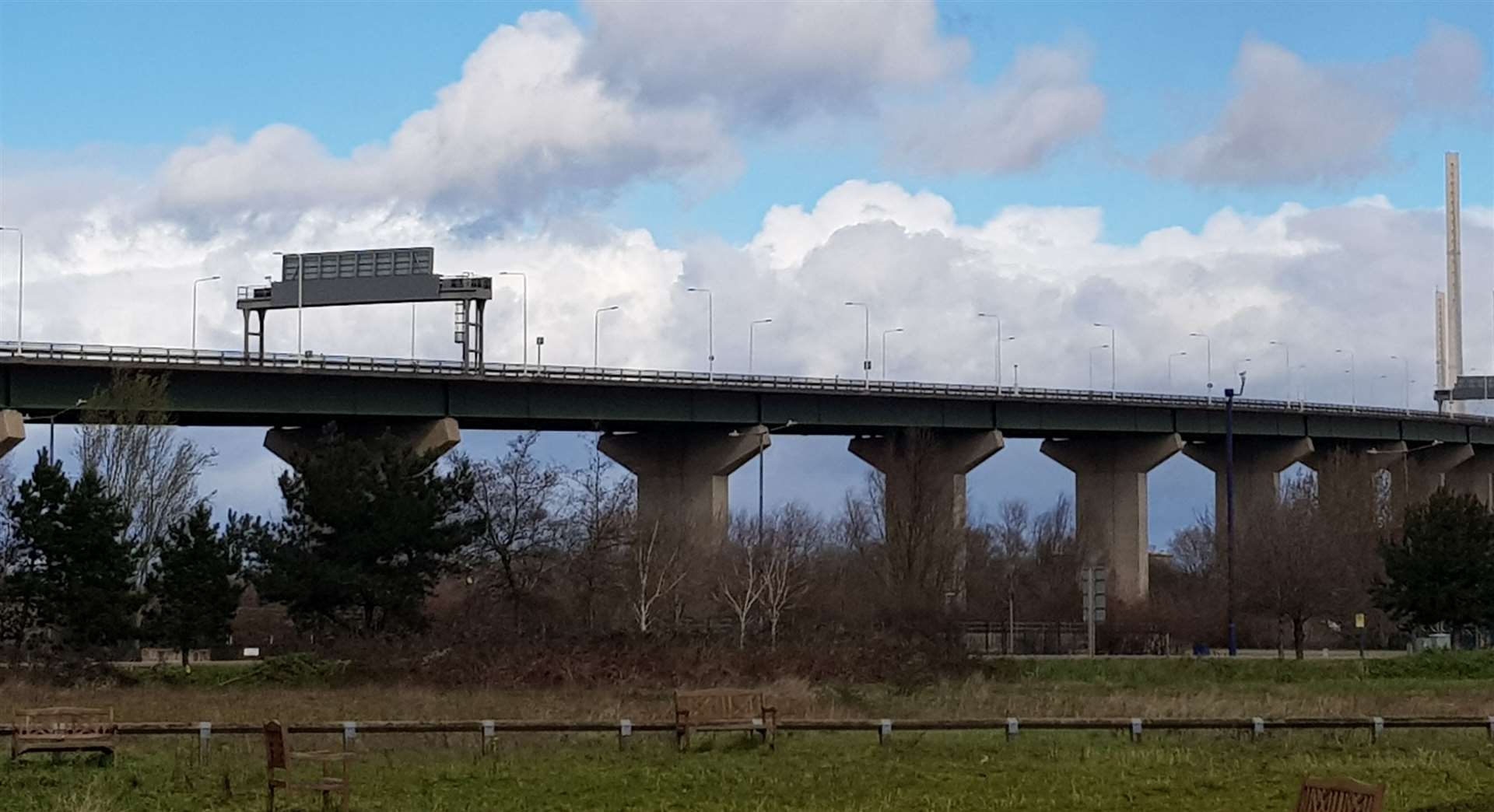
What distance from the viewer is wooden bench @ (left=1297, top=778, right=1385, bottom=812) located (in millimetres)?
16344

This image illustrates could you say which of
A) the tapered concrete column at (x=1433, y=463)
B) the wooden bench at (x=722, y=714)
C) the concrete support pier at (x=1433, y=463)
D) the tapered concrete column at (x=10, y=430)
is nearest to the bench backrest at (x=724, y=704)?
the wooden bench at (x=722, y=714)

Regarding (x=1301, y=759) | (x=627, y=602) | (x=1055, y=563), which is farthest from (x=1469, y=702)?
(x=1055, y=563)

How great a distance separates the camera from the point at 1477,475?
15088cm

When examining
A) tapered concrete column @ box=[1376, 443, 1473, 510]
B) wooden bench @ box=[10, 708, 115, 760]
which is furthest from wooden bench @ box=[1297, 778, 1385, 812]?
tapered concrete column @ box=[1376, 443, 1473, 510]

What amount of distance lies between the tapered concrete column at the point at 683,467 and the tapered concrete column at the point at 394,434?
1443 cm

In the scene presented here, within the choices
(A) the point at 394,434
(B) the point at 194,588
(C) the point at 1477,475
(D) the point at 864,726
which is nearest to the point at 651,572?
(A) the point at 394,434

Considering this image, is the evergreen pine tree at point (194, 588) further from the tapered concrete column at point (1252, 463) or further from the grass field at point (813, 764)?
the tapered concrete column at point (1252, 463)

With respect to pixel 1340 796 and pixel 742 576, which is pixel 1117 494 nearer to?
pixel 742 576

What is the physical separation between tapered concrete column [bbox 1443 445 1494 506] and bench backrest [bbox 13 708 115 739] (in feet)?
445

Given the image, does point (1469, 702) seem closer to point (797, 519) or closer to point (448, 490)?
point (448, 490)

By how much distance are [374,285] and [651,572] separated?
62.7ft

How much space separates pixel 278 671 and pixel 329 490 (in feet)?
35.9

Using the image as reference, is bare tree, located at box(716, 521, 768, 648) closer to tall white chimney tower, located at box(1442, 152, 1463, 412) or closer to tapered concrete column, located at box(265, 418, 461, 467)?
tapered concrete column, located at box(265, 418, 461, 467)

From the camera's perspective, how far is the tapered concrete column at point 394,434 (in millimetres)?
79875
